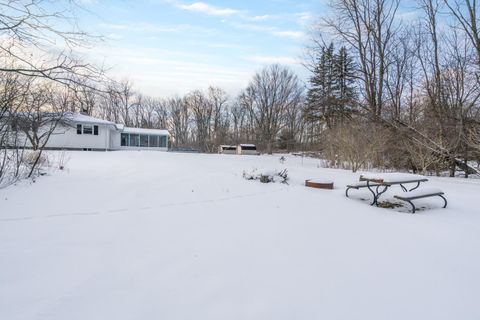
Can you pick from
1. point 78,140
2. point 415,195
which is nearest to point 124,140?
point 78,140

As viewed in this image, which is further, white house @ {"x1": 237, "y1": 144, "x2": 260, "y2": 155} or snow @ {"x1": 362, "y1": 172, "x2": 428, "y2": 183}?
white house @ {"x1": 237, "y1": 144, "x2": 260, "y2": 155}

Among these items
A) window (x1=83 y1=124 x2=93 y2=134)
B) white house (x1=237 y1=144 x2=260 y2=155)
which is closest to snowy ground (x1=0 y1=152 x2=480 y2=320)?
window (x1=83 y1=124 x2=93 y2=134)

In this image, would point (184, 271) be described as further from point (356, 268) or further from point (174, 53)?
point (174, 53)

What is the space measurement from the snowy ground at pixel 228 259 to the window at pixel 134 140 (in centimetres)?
2424

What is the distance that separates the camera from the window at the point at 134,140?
28.6 m

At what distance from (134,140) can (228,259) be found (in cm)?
2837

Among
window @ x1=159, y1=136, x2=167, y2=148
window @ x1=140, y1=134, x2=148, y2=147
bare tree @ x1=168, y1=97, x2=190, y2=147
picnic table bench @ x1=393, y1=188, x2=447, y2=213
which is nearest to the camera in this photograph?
picnic table bench @ x1=393, y1=188, x2=447, y2=213

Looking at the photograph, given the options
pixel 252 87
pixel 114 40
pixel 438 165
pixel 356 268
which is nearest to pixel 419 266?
pixel 356 268

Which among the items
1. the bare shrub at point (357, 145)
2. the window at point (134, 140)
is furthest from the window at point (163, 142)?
the bare shrub at point (357, 145)

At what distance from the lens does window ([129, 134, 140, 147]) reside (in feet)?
93.8

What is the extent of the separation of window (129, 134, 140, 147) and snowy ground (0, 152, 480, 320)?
24.2 metres

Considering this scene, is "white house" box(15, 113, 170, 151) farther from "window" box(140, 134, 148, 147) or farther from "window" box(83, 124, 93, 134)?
"window" box(140, 134, 148, 147)

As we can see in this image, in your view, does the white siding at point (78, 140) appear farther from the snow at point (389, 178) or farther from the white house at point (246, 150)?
the snow at point (389, 178)

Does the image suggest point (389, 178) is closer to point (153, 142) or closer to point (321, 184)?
point (321, 184)
